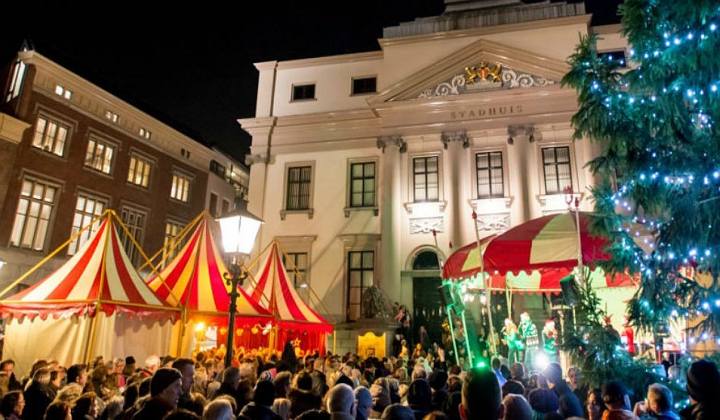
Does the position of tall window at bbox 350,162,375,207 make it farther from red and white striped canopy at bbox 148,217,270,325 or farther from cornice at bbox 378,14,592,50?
red and white striped canopy at bbox 148,217,270,325

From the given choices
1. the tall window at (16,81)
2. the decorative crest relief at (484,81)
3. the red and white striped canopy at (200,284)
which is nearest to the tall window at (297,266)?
the red and white striped canopy at (200,284)

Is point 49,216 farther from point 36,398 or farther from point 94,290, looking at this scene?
point 36,398

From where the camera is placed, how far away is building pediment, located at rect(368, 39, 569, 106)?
19734 millimetres

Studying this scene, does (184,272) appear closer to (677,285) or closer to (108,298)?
(108,298)

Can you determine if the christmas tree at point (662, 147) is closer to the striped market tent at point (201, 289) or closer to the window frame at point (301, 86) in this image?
the striped market tent at point (201, 289)

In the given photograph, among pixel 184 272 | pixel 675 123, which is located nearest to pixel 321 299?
pixel 184 272

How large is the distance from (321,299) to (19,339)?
12744 mm

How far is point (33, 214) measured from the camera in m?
21.6

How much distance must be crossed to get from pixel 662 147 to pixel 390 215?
15743mm

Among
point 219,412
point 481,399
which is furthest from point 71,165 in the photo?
point 481,399

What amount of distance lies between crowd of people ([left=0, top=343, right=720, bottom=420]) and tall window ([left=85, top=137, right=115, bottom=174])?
63.8 ft

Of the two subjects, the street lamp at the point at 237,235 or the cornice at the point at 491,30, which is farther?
the cornice at the point at 491,30

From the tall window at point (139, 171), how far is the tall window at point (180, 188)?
1.91 meters

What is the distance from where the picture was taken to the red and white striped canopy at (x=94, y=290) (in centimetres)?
948
